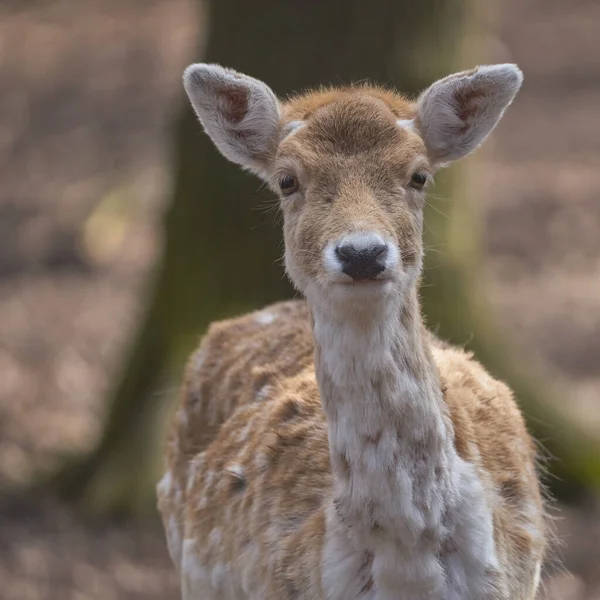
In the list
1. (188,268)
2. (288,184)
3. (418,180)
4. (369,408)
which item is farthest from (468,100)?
(188,268)

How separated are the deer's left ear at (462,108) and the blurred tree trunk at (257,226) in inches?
100

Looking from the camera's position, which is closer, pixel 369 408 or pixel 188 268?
pixel 369 408

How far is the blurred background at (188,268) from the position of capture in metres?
7.93

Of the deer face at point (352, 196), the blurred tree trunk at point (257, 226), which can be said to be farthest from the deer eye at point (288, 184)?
the blurred tree trunk at point (257, 226)

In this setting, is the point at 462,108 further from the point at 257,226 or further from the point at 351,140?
the point at 257,226

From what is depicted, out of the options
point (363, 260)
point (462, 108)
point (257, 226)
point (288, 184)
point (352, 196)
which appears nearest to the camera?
point (363, 260)

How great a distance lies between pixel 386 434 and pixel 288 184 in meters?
0.97

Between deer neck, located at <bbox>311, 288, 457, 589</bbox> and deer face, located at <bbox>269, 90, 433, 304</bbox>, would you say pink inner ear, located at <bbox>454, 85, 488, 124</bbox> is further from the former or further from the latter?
deer neck, located at <bbox>311, 288, 457, 589</bbox>

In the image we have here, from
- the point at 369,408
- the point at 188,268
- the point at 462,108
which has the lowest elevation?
the point at 188,268

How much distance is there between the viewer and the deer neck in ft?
14.9

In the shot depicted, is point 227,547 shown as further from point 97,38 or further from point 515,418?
point 97,38

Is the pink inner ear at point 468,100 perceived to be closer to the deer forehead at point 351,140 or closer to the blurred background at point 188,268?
the deer forehead at point 351,140

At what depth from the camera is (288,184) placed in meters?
4.82

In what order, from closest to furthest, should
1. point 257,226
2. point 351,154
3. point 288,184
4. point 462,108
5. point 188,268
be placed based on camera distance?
point 351,154 → point 288,184 → point 462,108 → point 257,226 → point 188,268
